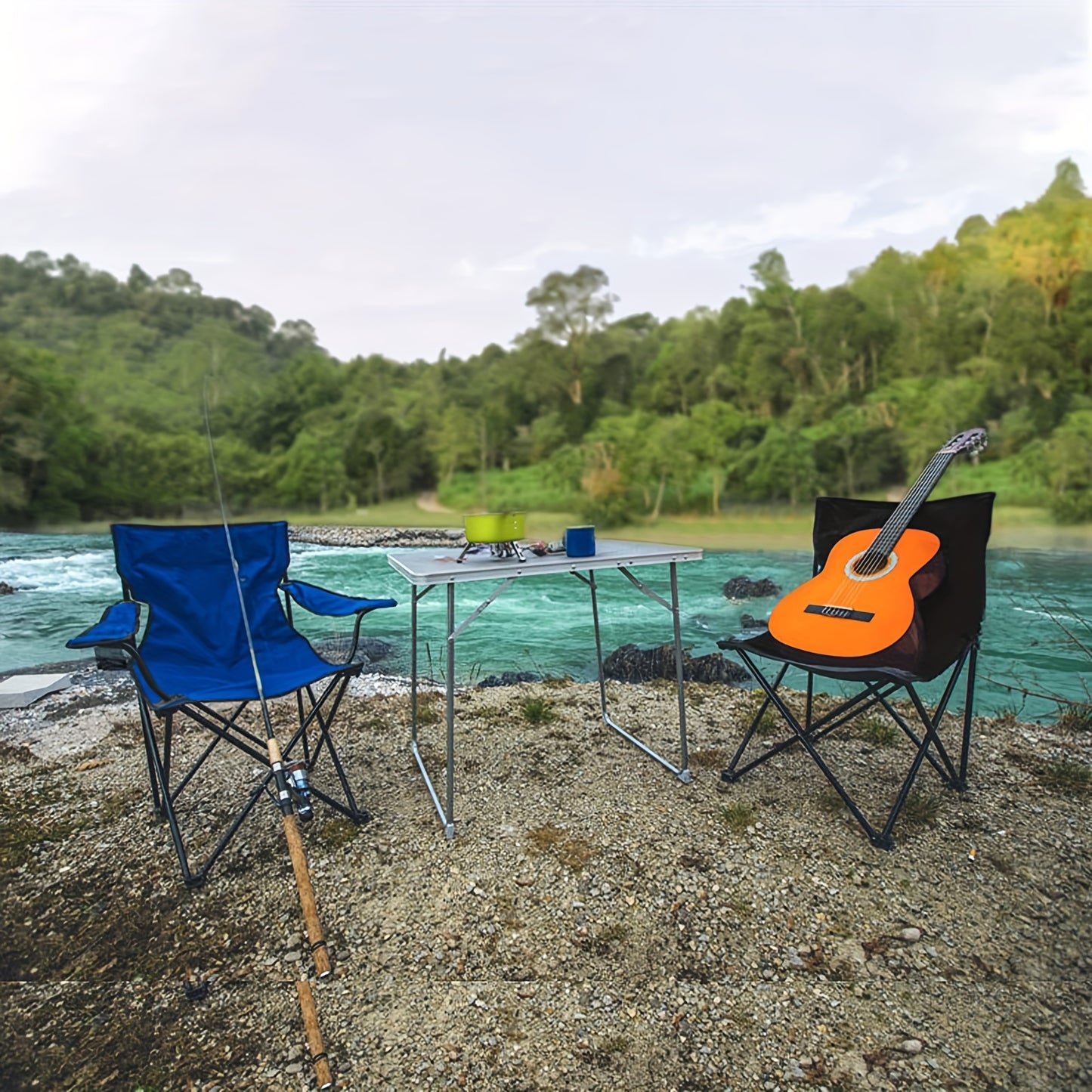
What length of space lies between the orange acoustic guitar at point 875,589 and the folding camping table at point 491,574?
0.36 meters

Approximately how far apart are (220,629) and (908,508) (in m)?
2.11

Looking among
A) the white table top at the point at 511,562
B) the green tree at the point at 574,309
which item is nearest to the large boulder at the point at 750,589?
the white table top at the point at 511,562

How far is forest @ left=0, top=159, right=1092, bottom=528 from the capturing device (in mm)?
14164

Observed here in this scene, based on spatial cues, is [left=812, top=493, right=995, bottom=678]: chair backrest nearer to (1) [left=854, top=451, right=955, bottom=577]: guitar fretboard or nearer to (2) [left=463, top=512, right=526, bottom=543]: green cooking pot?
(1) [left=854, top=451, right=955, bottom=577]: guitar fretboard

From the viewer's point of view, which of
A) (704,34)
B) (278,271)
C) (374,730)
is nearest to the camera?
(374,730)

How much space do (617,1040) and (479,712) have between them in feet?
5.41

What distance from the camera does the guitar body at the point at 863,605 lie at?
1830 mm

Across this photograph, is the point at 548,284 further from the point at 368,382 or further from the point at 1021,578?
the point at 1021,578

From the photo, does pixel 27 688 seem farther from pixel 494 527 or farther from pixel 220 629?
pixel 494 527

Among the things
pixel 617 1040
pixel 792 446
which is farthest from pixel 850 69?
pixel 617 1040

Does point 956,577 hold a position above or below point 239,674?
above

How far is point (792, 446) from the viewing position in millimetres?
17547

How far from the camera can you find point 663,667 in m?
5.34

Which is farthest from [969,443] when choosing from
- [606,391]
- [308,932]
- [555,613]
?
[606,391]
